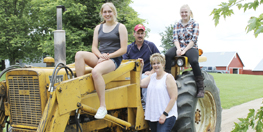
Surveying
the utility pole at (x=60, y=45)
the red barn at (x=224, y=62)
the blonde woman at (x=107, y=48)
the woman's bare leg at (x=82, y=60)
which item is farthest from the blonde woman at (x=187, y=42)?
the red barn at (x=224, y=62)

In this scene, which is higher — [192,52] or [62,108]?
[192,52]

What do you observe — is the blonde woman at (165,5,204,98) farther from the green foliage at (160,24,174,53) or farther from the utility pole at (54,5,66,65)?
the green foliage at (160,24,174,53)

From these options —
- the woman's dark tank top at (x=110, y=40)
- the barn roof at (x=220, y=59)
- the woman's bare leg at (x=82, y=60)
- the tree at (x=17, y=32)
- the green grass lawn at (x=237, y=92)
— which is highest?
the tree at (x=17, y=32)

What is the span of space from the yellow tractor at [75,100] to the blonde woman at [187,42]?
0.42 ft

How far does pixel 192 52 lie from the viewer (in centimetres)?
460

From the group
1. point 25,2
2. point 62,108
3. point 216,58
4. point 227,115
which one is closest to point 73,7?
point 25,2

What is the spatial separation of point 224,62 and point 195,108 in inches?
2035

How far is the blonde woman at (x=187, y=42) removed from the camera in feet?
14.8

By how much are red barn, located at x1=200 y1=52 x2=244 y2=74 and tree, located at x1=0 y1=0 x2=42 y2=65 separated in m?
36.6

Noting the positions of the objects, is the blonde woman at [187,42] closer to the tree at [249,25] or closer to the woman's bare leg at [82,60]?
the woman's bare leg at [82,60]

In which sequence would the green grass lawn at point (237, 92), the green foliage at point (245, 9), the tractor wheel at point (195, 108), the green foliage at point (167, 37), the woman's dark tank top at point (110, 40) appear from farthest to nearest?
the green foliage at point (167, 37) → the green grass lawn at point (237, 92) → the tractor wheel at point (195, 108) → the woman's dark tank top at point (110, 40) → the green foliage at point (245, 9)

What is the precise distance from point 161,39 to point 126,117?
31.6m

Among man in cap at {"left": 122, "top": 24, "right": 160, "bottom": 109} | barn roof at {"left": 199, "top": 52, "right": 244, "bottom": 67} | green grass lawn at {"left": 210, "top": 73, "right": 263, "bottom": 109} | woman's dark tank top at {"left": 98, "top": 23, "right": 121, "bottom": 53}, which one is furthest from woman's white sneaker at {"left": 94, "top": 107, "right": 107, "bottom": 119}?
barn roof at {"left": 199, "top": 52, "right": 244, "bottom": 67}

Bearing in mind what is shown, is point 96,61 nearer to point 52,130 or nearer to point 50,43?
point 52,130
